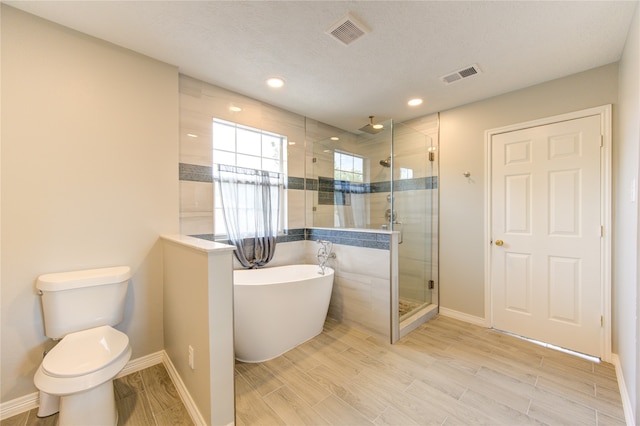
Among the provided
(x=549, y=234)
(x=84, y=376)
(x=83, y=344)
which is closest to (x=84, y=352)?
(x=83, y=344)

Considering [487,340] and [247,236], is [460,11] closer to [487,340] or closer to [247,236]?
[247,236]

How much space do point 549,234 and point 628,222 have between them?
2.45 feet

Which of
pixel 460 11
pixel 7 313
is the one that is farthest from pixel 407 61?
pixel 7 313

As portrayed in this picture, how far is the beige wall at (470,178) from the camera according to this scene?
2438 mm

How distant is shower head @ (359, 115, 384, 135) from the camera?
318cm

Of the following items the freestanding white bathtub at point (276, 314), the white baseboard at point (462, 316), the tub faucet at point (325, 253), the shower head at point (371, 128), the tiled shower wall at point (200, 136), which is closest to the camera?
the freestanding white bathtub at point (276, 314)

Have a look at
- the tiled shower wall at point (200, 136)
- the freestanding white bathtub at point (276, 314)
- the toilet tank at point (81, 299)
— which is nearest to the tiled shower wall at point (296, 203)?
the tiled shower wall at point (200, 136)

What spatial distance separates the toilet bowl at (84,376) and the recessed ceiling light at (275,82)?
232 cm

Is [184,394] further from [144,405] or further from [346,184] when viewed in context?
[346,184]

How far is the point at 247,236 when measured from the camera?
273 cm

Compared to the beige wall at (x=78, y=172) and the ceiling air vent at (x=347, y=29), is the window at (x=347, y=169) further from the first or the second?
the beige wall at (x=78, y=172)

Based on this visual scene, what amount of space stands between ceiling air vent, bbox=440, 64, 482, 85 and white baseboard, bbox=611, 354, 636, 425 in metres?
2.52

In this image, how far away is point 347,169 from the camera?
344 cm

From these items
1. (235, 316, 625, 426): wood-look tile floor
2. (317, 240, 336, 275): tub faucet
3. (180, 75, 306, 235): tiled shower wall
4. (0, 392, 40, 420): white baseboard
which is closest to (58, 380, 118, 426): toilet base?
(0, 392, 40, 420): white baseboard
